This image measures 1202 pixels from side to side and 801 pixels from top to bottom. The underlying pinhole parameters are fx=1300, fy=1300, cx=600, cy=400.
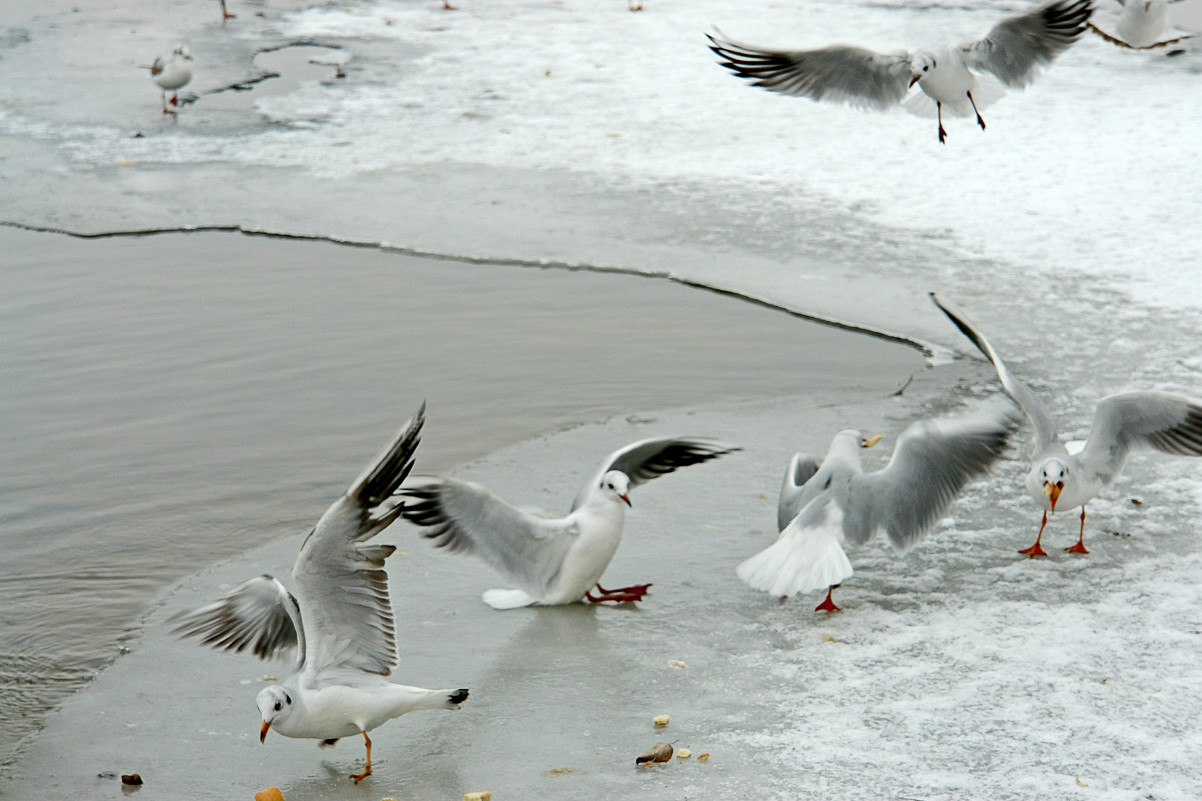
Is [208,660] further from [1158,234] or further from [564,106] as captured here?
[564,106]

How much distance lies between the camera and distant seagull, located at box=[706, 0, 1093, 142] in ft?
24.7

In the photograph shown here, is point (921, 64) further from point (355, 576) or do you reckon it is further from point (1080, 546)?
point (355, 576)

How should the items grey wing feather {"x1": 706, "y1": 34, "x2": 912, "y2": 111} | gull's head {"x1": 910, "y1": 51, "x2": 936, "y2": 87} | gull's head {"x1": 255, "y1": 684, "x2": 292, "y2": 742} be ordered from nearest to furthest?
1. gull's head {"x1": 255, "y1": 684, "x2": 292, "y2": 742}
2. gull's head {"x1": 910, "y1": 51, "x2": 936, "y2": 87}
3. grey wing feather {"x1": 706, "y1": 34, "x2": 912, "y2": 111}

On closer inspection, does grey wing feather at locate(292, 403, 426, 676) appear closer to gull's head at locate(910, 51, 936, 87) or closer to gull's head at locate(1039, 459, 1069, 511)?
gull's head at locate(1039, 459, 1069, 511)

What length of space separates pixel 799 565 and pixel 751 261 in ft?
13.7

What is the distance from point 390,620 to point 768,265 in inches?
195

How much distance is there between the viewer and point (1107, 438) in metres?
4.74

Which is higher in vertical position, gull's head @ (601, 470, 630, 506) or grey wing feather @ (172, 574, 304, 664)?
gull's head @ (601, 470, 630, 506)

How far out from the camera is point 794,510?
4.52 meters

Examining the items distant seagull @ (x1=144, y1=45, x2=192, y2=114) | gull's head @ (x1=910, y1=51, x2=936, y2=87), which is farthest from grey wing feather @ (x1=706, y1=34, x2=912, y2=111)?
distant seagull @ (x1=144, y1=45, x2=192, y2=114)

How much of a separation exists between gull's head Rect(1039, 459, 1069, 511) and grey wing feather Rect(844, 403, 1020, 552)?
17 centimetres

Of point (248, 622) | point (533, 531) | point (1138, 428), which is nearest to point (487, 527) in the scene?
point (533, 531)

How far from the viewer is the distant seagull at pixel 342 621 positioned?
11.1ft

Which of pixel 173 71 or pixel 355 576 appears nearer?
pixel 355 576
